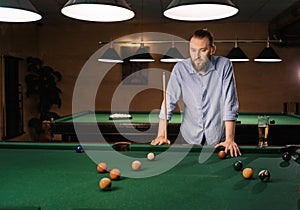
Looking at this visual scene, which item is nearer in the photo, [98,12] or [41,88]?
[98,12]

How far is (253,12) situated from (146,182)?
5.04 metres

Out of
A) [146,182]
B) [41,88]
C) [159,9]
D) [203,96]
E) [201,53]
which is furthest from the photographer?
[41,88]

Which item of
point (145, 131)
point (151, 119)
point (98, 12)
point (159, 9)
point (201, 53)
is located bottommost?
point (145, 131)

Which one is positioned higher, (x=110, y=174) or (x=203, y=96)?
(x=203, y=96)

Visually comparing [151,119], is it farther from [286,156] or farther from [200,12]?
[286,156]

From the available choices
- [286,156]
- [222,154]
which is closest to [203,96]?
[222,154]

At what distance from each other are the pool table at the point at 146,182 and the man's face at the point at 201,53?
0.83m

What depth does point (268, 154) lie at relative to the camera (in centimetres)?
221

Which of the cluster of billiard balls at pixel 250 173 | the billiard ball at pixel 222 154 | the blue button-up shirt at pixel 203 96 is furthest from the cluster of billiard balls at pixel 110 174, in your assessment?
the blue button-up shirt at pixel 203 96

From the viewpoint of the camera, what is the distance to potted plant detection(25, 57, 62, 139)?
6699 millimetres

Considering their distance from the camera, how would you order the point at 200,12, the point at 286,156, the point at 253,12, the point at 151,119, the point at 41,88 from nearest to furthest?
the point at 286,156 → the point at 200,12 → the point at 151,119 → the point at 253,12 → the point at 41,88

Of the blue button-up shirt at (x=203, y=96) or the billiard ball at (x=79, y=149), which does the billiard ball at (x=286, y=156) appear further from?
the billiard ball at (x=79, y=149)

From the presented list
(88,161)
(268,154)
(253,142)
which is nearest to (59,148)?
(88,161)

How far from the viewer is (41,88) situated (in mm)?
6750
